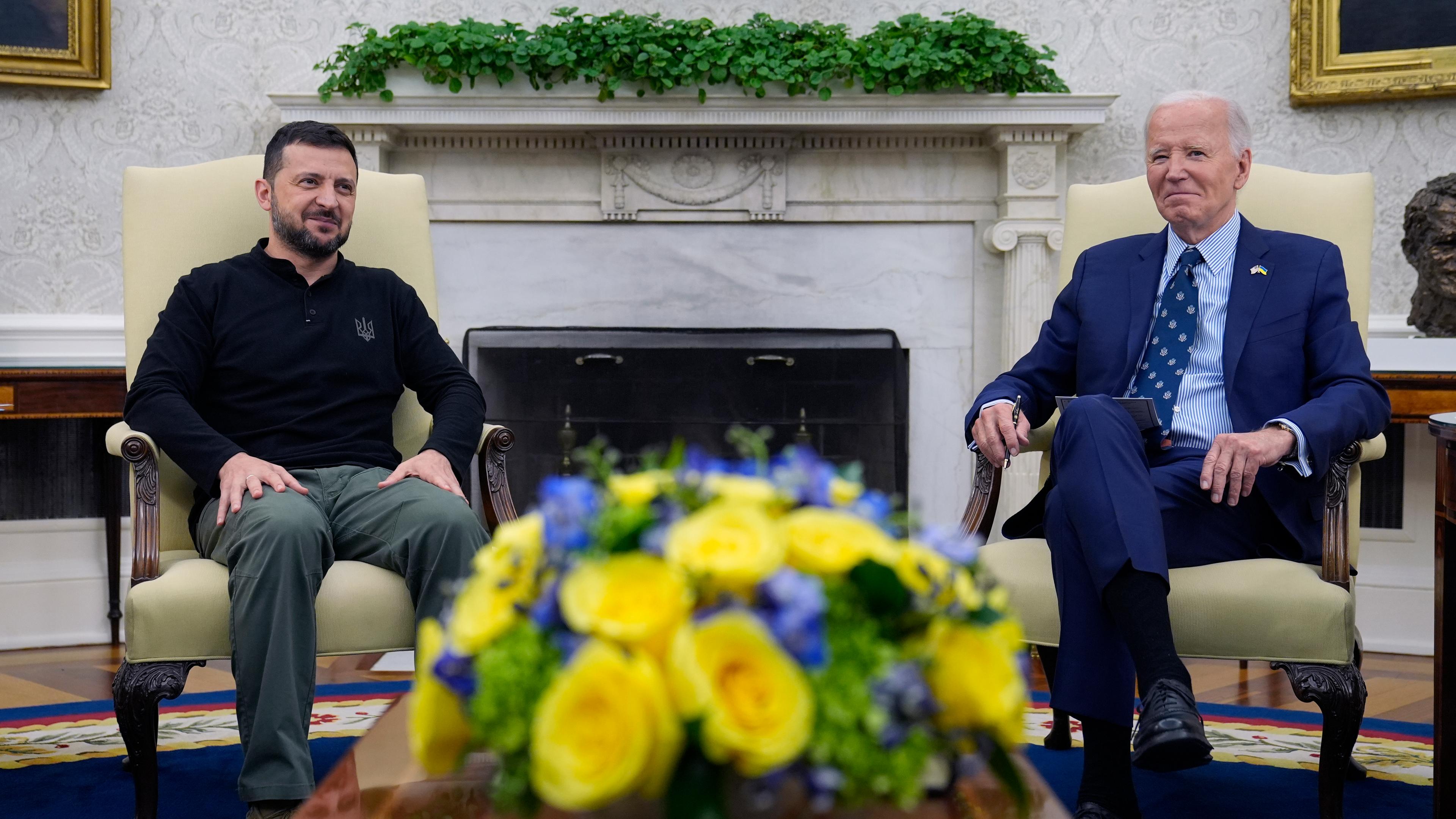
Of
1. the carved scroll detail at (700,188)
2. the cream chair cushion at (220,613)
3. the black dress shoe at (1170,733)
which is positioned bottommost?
the black dress shoe at (1170,733)

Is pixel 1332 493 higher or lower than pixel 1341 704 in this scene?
higher

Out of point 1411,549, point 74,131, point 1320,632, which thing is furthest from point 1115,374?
point 74,131

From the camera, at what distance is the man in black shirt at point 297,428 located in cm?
155

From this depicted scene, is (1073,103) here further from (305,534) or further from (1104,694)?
(305,534)

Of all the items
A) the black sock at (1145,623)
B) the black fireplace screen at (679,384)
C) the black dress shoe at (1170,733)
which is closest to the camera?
the black dress shoe at (1170,733)

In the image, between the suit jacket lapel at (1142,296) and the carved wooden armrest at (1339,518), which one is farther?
the suit jacket lapel at (1142,296)

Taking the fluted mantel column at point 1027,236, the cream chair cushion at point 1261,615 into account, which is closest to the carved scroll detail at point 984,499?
the cream chair cushion at point 1261,615

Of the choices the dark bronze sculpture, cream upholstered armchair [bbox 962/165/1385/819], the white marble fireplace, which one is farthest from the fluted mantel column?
cream upholstered armchair [bbox 962/165/1385/819]

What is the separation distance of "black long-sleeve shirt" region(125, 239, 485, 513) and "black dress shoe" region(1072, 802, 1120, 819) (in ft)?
3.75

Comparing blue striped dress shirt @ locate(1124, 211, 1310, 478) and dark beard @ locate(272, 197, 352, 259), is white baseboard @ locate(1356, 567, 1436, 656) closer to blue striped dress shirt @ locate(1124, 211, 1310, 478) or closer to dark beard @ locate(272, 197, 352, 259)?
blue striped dress shirt @ locate(1124, 211, 1310, 478)

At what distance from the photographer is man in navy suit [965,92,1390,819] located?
148 cm

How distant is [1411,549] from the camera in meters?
3.16

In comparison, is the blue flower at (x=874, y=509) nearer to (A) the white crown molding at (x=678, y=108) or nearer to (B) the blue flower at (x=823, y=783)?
(B) the blue flower at (x=823, y=783)

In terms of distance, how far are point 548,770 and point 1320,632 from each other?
52.4 inches
